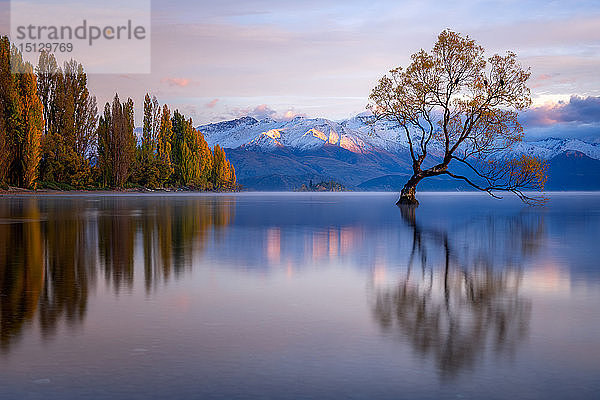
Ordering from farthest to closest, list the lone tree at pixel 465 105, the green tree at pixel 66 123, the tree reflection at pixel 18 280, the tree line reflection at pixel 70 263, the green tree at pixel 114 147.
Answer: the green tree at pixel 114 147, the green tree at pixel 66 123, the lone tree at pixel 465 105, the tree line reflection at pixel 70 263, the tree reflection at pixel 18 280

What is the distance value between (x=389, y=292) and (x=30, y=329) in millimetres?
5725

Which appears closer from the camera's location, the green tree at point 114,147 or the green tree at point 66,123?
the green tree at point 66,123

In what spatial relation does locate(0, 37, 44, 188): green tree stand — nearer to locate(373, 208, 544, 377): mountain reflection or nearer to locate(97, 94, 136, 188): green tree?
locate(97, 94, 136, 188): green tree

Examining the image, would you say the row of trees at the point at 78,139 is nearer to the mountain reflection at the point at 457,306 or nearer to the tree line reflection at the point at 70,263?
the tree line reflection at the point at 70,263

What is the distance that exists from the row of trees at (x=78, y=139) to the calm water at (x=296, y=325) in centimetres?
6277

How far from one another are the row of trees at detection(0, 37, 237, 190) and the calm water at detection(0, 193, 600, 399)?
6277 cm

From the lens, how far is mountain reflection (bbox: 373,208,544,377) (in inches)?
256

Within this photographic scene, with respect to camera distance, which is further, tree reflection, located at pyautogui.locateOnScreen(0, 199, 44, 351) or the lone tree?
the lone tree

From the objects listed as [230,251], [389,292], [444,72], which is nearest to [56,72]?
[444,72]

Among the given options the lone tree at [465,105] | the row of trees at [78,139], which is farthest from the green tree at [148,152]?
the lone tree at [465,105]

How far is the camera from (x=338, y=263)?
1417cm

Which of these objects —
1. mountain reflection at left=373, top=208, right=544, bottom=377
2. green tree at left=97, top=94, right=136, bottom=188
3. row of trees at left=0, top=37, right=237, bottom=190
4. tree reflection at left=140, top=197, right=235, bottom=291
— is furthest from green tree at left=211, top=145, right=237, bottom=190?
mountain reflection at left=373, top=208, right=544, bottom=377

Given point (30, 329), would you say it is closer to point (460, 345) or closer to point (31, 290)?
point (31, 290)

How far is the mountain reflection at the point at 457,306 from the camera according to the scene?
21.3ft
